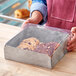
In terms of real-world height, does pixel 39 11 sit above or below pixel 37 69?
above

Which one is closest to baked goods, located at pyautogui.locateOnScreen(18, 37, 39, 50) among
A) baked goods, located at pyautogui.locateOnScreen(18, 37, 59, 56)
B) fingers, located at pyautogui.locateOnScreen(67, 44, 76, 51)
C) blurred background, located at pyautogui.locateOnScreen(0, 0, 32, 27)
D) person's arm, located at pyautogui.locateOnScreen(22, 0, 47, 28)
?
baked goods, located at pyautogui.locateOnScreen(18, 37, 59, 56)

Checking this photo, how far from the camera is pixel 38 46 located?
65cm

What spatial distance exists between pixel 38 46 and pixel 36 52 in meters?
0.05

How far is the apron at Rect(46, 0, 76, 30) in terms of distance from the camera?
938mm

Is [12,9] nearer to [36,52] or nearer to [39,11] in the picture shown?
[39,11]

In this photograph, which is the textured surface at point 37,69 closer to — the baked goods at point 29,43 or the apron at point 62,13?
the baked goods at point 29,43

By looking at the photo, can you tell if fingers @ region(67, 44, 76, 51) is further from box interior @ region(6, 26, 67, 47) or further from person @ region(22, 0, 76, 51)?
person @ region(22, 0, 76, 51)

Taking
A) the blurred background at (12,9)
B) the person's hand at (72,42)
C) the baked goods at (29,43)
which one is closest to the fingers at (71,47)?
the person's hand at (72,42)

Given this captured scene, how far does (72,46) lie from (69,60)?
0.07 m

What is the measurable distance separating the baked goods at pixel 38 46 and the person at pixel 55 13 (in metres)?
0.23

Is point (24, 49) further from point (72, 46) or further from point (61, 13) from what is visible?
point (61, 13)

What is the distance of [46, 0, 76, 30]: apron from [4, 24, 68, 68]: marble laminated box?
265 mm

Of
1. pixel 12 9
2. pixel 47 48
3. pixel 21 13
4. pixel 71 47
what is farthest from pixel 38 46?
pixel 12 9

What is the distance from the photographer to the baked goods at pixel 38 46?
24.3 inches
